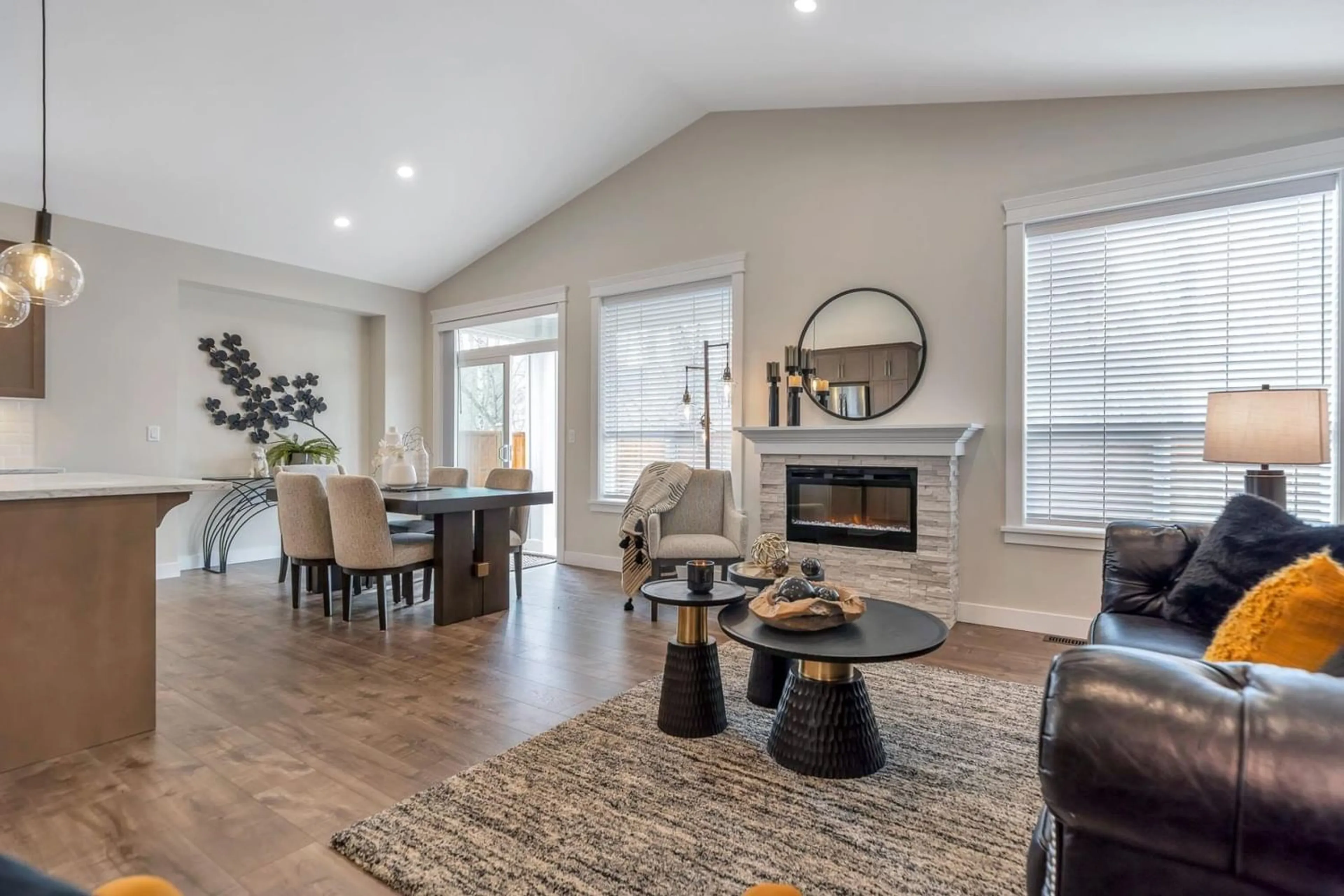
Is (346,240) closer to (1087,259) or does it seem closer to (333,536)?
(333,536)

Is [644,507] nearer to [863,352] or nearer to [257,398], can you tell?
[863,352]

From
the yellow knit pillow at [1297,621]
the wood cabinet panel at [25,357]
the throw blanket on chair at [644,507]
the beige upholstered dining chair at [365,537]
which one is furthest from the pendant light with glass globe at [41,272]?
the yellow knit pillow at [1297,621]

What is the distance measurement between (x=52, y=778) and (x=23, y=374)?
12.6 feet

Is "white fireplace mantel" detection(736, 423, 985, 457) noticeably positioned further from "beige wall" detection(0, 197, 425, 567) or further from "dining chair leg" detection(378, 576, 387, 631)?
"beige wall" detection(0, 197, 425, 567)

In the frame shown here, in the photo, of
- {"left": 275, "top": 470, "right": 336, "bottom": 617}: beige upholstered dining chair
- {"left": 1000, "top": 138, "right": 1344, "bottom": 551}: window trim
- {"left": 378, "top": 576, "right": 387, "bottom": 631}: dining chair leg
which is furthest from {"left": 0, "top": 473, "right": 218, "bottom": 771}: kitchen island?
{"left": 1000, "top": 138, "right": 1344, "bottom": 551}: window trim

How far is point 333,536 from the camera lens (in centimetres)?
389

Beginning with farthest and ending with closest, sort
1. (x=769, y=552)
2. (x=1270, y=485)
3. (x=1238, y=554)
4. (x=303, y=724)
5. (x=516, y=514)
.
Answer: (x=516, y=514), (x=769, y=552), (x=1270, y=485), (x=303, y=724), (x=1238, y=554)

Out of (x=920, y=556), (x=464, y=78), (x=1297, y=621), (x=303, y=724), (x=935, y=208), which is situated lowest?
(x=303, y=724)

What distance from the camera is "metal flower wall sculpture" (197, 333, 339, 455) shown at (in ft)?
19.3

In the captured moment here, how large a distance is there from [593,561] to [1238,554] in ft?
14.7

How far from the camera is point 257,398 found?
6.11m

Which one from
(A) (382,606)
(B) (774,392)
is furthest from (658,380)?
(A) (382,606)

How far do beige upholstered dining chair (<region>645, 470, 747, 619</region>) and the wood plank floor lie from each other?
0.41 m

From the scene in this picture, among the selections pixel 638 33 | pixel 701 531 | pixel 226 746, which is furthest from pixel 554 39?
pixel 226 746
